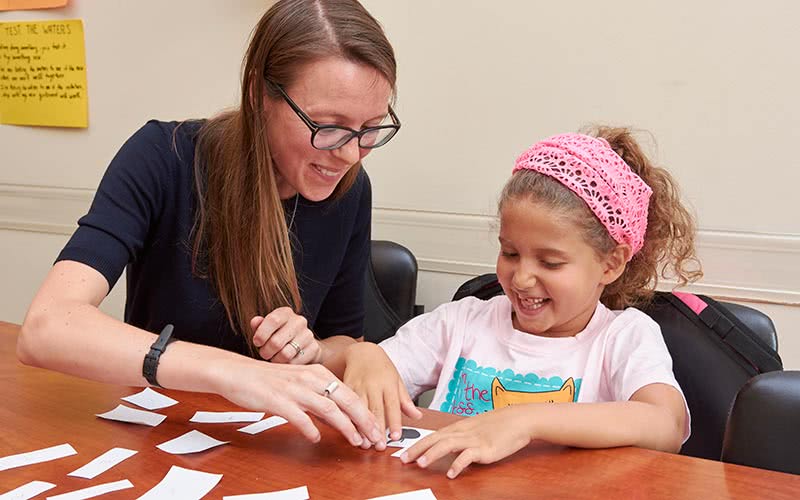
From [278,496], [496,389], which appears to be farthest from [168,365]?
[496,389]

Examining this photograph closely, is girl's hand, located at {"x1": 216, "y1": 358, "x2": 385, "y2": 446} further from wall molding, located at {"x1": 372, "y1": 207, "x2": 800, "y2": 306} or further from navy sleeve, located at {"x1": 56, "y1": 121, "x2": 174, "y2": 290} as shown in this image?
wall molding, located at {"x1": 372, "y1": 207, "x2": 800, "y2": 306}

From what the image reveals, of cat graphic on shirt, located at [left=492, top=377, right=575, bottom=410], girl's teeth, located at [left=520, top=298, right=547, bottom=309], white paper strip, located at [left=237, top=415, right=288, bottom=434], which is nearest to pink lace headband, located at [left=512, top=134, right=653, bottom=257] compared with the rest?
girl's teeth, located at [left=520, top=298, right=547, bottom=309]

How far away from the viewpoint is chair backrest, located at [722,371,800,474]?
1.11 m

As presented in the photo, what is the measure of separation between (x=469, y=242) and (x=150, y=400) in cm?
109

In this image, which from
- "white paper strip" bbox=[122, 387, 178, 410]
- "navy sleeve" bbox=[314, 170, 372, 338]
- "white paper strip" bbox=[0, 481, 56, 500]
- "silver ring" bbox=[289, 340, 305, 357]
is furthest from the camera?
"navy sleeve" bbox=[314, 170, 372, 338]

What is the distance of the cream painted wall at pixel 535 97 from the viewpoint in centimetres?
182

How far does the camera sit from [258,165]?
4.72ft

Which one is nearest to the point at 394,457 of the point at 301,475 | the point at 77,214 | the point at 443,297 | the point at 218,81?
the point at 301,475

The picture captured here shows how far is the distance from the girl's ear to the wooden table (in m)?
0.46

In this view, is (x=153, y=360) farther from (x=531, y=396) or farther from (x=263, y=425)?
(x=531, y=396)

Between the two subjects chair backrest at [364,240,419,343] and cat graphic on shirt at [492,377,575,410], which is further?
chair backrest at [364,240,419,343]

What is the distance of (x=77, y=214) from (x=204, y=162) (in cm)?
152

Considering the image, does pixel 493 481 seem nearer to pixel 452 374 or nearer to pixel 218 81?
pixel 452 374

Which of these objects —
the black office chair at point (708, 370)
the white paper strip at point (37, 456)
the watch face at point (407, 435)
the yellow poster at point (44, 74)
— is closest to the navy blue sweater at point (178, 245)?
the white paper strip at point (37, 456)
